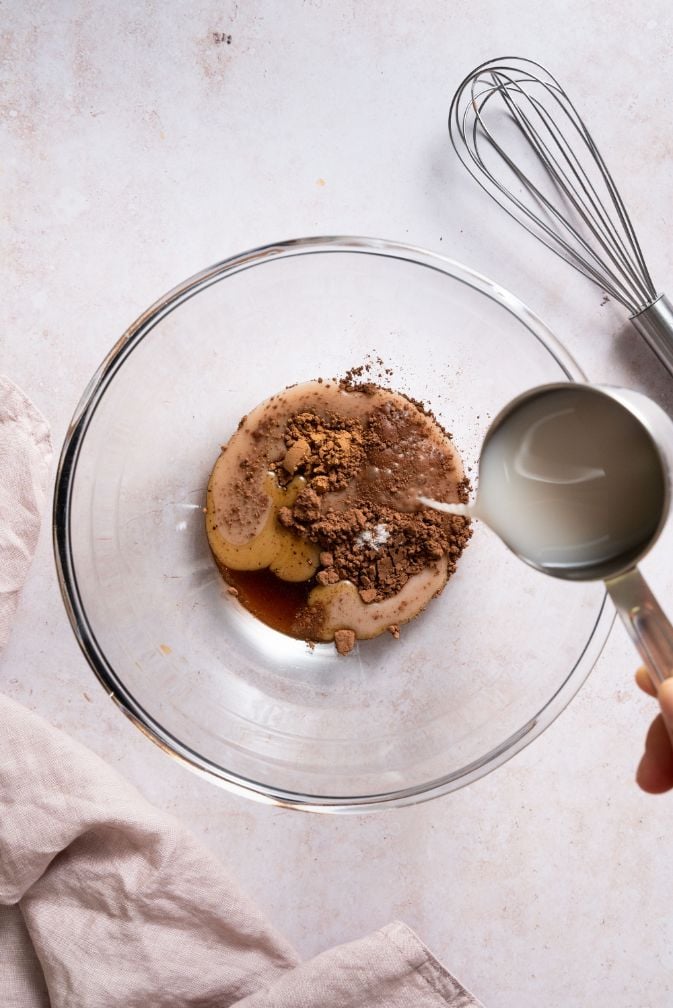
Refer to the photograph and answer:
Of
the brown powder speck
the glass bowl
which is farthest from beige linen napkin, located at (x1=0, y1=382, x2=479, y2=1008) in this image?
the brown powder speck

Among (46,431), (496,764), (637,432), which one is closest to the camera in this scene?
(637,432)

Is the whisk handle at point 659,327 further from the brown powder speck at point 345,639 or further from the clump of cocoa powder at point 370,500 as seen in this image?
the brown powder speck at point 345,639

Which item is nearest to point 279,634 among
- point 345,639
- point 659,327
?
point 345,639

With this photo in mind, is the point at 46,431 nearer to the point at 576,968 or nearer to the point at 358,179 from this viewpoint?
the point at 358,179

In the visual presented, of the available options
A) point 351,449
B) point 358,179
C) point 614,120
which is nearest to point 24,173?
point 358,179

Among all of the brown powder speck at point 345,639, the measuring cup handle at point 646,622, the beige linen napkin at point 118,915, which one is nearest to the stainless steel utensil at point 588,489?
the measuring cup handle at point 646,622

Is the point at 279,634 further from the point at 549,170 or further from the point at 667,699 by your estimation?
the point at 549,170

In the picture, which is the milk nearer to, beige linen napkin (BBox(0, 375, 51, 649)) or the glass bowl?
the glass bowl
